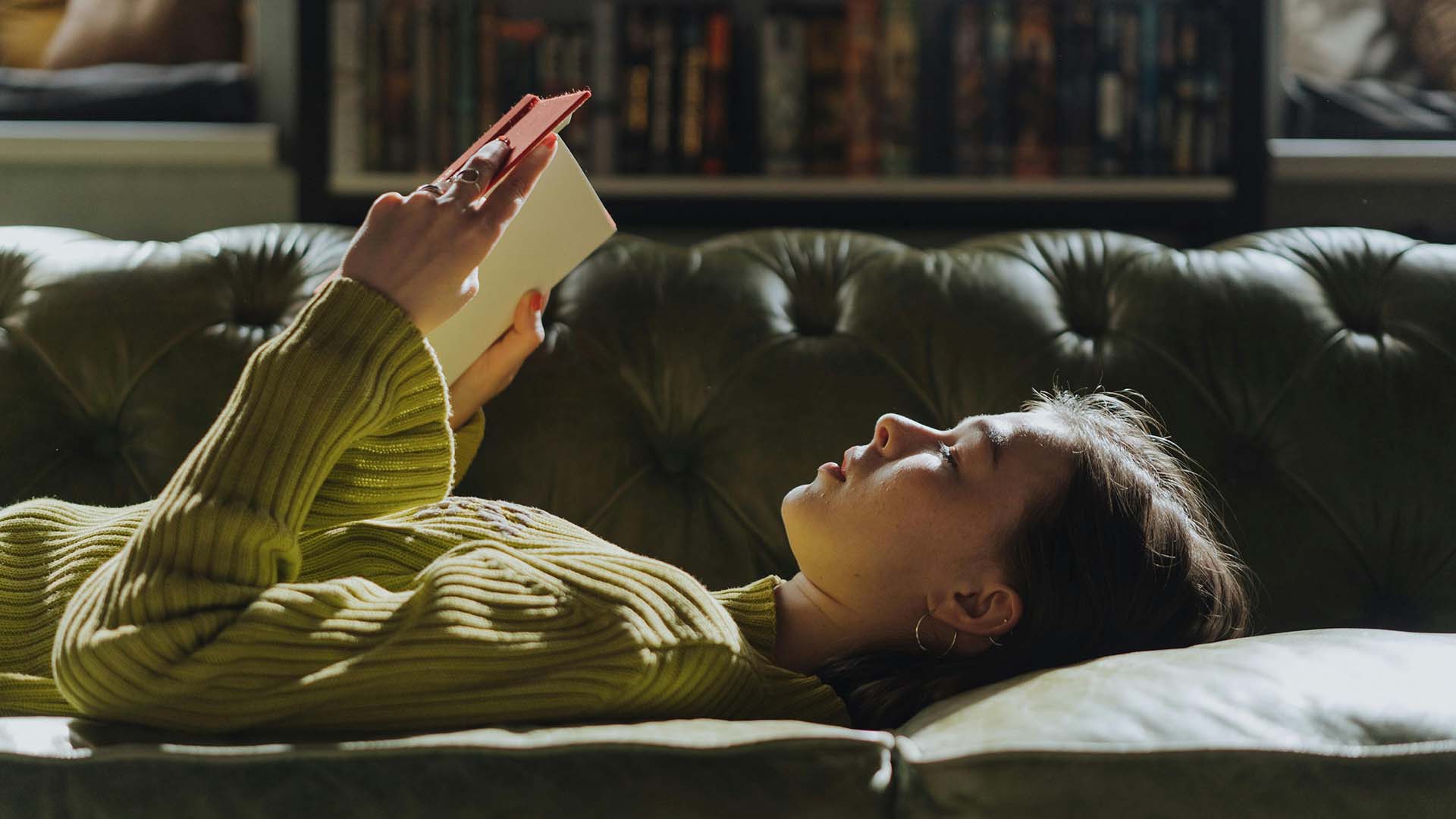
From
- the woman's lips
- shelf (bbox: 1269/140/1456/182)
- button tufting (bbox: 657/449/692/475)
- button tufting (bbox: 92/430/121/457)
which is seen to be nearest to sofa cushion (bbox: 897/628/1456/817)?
the woman's lips

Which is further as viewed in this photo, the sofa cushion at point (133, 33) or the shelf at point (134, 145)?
the sofa cushion at point (133, 33)

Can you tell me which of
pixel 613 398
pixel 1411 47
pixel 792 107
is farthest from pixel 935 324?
pixel 1411 47

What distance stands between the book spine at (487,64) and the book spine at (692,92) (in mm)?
292

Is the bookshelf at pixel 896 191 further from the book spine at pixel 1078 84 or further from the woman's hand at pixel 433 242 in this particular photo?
the woman's hand at pixel 433 242

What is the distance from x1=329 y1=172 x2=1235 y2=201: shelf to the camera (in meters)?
1.83

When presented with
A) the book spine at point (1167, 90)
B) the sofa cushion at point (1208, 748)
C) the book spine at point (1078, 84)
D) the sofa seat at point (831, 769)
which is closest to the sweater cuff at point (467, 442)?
the sofa seat at point (831, 769)

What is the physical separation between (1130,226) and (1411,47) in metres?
0.61

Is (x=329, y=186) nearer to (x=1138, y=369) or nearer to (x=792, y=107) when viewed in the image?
(x=792, y=107)

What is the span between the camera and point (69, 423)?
128 cm

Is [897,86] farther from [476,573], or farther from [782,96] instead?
[476,573]

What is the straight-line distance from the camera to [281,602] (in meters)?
0.78

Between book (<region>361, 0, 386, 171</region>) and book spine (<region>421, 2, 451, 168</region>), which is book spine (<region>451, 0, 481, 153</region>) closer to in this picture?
book spine (<region>421, 2, 451, 168</region>)

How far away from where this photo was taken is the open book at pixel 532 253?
1115mm

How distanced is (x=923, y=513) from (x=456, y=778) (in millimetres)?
477
